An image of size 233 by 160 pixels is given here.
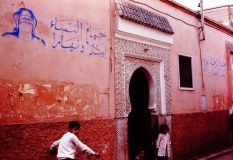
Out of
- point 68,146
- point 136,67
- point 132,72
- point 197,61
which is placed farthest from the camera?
point 197,61

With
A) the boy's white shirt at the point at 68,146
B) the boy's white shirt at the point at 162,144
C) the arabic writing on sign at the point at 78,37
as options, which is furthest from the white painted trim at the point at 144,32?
the boy's white shirt at the point at 68,146

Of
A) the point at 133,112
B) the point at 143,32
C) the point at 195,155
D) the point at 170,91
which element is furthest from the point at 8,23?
the point at 195,155

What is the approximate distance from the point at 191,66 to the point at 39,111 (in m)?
5.48

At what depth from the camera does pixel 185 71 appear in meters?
8.04

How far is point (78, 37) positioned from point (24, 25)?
3.57ft

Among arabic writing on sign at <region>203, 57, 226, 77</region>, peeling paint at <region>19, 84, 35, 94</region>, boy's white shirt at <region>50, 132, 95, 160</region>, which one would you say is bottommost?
boy's white shirt at <region>50, 132, 95, 160</region>

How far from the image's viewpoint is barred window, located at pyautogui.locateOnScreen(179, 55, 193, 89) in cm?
784

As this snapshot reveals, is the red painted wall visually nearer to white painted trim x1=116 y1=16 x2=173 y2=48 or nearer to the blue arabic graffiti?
white painted trim x1=116 y1=16 x2=173 y2=48

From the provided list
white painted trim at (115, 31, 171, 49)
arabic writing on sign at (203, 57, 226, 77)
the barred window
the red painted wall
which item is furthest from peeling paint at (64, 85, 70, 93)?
arabic writing on sign at (203, 57, 226, 77)

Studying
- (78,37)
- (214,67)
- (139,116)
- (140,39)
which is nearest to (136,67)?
(140,39)

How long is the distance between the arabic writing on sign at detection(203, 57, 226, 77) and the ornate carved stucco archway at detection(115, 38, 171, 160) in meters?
2.54

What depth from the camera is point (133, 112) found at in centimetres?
700

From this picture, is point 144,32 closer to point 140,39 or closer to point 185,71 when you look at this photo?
point 140,39

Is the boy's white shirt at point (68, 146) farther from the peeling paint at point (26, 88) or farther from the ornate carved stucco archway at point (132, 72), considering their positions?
the ornate carved stucco archway at point (132, 72)
